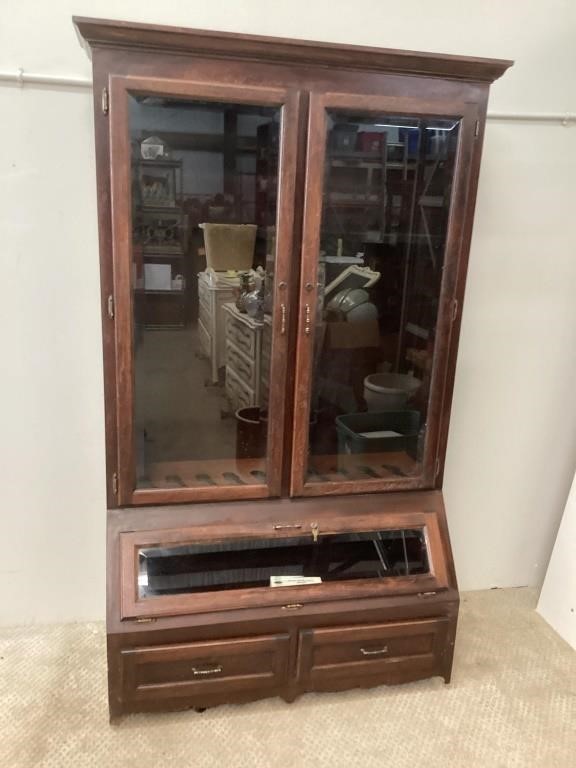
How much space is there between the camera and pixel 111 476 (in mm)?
1508

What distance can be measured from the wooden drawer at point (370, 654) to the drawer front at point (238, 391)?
609mm

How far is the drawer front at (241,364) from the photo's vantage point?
5.17 feet

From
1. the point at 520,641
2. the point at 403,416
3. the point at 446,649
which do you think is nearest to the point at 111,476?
the point at 403,416

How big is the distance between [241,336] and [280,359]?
0.44 feet

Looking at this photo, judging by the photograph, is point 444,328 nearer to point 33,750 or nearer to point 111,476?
point 111,476

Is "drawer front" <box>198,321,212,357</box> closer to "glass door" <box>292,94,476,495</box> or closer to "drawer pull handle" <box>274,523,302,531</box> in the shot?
"glass door" <box>292,94,476,495</box>

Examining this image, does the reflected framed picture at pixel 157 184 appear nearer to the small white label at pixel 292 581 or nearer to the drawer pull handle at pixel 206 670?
the small white label at pixel 292 581

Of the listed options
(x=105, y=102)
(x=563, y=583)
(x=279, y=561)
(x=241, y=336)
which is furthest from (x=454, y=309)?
(x=563, y=583)

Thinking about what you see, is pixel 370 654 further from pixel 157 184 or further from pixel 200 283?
pixel 157 184

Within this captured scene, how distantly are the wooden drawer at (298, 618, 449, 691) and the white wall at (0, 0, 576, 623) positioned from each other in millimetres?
537

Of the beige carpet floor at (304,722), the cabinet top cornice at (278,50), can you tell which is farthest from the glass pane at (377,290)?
Answer: the beige carpet floor at (304,722)

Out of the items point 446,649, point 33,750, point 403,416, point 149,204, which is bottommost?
point 33,750

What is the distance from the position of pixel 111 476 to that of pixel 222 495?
0.28 metres

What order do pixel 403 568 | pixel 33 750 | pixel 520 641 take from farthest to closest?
pixel 520 641 < pixel 403 568 < pixel 33 750
